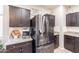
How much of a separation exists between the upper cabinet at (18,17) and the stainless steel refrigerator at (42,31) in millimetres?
114

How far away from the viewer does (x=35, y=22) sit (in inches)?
67.6

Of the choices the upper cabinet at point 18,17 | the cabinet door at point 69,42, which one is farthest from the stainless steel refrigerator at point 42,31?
the cabinet door at point 69,42

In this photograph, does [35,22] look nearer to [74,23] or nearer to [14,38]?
[14,38]

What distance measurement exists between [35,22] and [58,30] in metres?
0.40

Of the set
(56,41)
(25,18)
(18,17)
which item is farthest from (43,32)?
(18,17)

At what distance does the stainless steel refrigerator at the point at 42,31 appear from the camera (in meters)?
1.71

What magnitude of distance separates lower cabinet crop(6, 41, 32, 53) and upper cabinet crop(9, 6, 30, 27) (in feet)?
1.02

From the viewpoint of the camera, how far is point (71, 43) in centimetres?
171

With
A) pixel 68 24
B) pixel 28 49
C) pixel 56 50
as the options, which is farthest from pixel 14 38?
pixel 68 24

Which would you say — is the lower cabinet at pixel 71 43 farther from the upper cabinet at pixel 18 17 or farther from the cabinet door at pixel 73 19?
the upper cabinet at pixel 18 17

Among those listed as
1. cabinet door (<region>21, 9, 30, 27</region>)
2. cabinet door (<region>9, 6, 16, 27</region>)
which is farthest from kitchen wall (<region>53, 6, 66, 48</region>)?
cabinet door (<region>9, 6, 16, 27</region>)

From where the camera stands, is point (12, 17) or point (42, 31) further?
point (42, 31)

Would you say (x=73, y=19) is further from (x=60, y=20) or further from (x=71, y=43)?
(x=71, y=43)

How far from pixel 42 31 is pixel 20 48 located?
0.45 m
